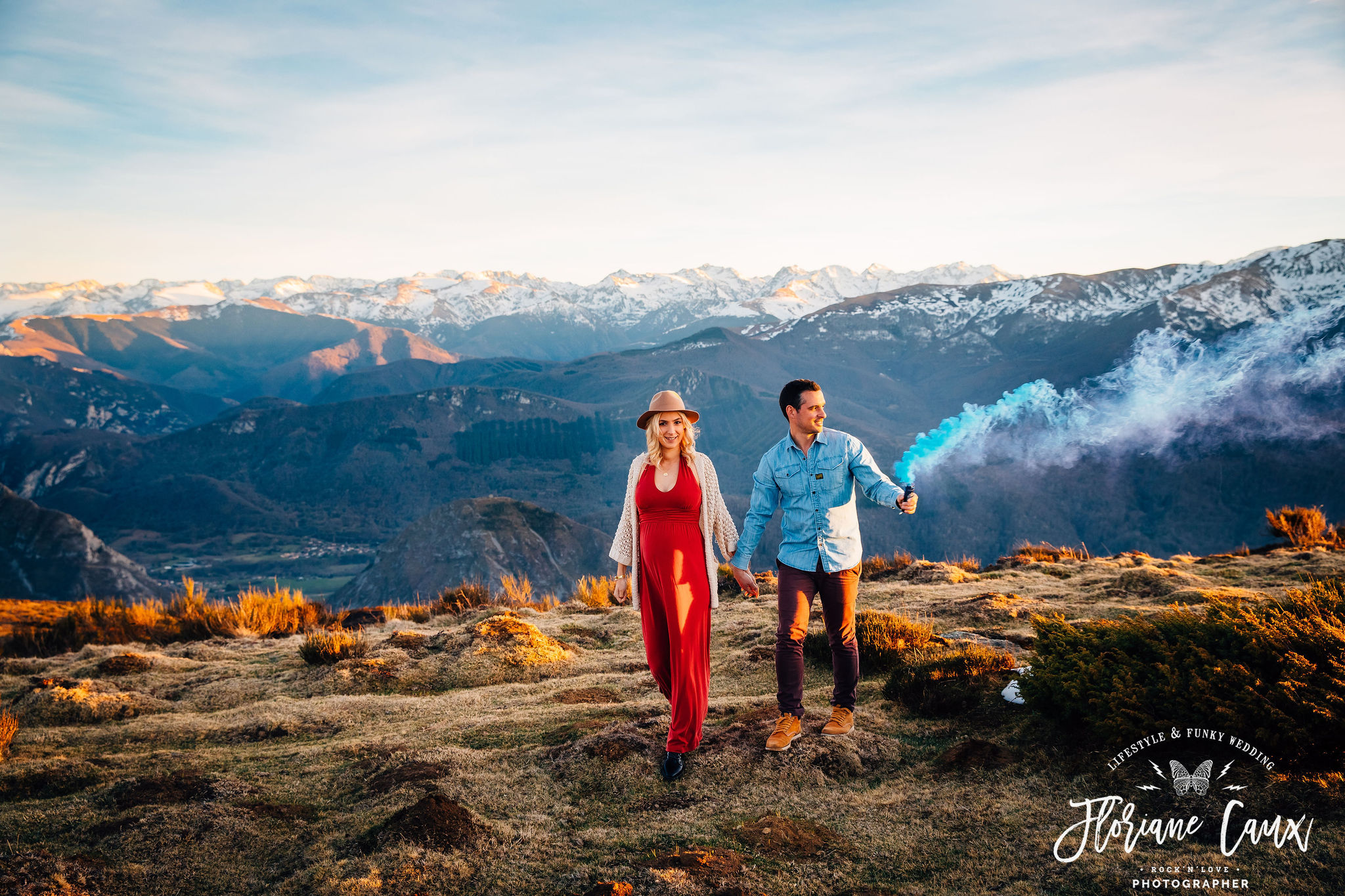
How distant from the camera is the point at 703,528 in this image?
5012 mm

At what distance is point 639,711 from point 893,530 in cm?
9832

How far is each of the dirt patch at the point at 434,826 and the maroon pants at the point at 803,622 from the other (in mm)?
2056

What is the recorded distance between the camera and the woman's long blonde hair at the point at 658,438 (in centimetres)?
488

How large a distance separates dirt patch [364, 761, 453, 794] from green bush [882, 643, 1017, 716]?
132 inches

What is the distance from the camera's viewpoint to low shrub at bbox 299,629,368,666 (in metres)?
8.35

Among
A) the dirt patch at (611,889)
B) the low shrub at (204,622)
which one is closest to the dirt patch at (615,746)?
the dirt patch at (611,889)

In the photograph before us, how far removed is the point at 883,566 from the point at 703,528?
414 inches

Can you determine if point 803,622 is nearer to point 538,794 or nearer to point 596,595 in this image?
point 538,794

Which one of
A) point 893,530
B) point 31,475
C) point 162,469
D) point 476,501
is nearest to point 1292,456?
point 893,530

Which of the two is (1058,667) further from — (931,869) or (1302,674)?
(931,869)

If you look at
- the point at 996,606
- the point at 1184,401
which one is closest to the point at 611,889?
the point at 996,606

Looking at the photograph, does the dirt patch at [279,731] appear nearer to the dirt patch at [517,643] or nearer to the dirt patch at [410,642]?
the dirt patch at [517,643]

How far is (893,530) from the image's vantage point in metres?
99.1

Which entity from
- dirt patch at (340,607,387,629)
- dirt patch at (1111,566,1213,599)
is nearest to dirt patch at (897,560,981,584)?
dirt patch at (1111,566,1213,599)
